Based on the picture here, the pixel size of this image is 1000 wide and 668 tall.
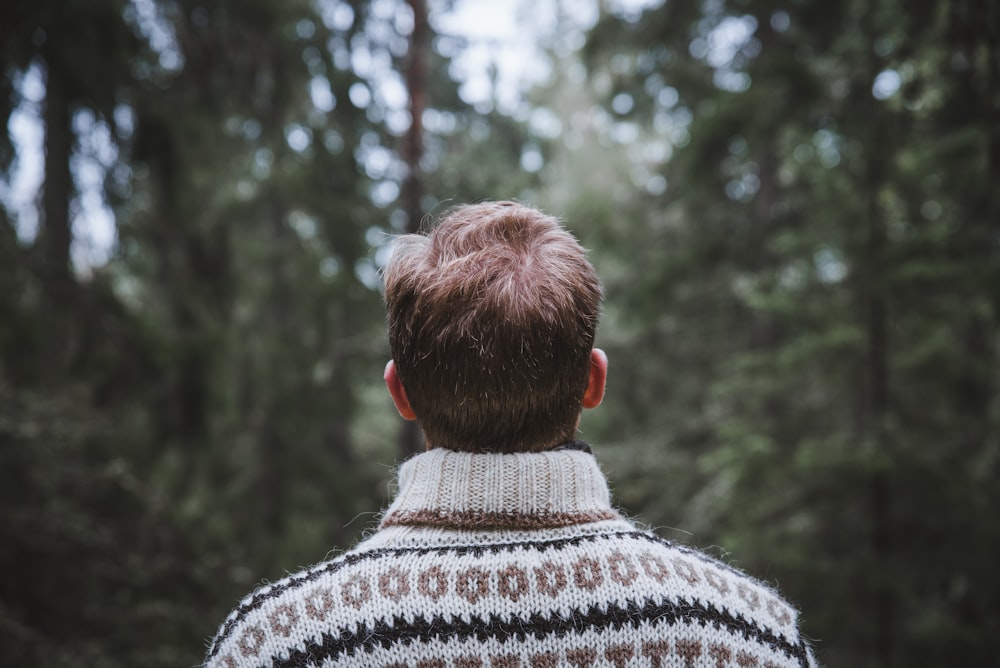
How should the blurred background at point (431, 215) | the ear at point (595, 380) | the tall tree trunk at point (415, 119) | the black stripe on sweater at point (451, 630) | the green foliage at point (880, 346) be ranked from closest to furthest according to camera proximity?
1. the black stripe on sweater at point (451, 630)
2. the ear at point (595, 380)
3. the blurred background at point (431, 215)
4. the green foliage at point (880, 346)
5. the tall tree trunk at point (415, 119)

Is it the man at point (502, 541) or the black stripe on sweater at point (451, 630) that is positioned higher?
the man at point (502, 541)

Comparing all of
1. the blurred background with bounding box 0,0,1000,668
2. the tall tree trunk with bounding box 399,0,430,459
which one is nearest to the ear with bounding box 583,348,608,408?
the blurred background with bounding box 0,0,1000,668

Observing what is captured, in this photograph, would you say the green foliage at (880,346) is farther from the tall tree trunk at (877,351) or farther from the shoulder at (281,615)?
the shoulder at (281,615)

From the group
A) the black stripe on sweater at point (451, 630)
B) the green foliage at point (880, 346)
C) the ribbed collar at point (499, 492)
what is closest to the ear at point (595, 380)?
the ribbed collar at point (499, 492)

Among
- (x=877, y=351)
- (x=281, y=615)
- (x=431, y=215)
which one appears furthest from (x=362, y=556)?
(x=877, y=351)

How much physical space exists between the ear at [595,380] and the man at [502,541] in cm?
3

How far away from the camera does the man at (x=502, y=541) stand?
3.99ft

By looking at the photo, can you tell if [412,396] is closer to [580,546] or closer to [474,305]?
[474,305]

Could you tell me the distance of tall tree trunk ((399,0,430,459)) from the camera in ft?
22.5

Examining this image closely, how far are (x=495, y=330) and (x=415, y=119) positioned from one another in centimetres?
613

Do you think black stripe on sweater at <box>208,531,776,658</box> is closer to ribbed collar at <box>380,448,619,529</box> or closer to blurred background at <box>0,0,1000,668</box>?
ribbed collar at <box>380,448,619,529</box>

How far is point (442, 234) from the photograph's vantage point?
55.6 inches

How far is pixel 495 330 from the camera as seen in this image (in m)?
1.29

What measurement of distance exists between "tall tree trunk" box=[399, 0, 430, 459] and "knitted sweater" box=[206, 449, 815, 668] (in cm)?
557
